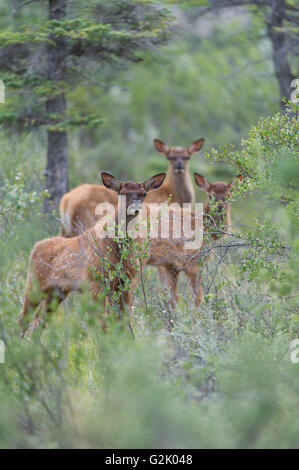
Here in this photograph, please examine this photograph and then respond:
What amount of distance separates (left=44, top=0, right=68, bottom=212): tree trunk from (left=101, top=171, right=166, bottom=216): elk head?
3.14 metres

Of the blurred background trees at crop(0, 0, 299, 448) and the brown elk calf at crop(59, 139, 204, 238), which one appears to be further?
the brown elk calf at crop(59, 139, 204, 238)

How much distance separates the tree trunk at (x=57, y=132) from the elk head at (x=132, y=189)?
10.3 feet

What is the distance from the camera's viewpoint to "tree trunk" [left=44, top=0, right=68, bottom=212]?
11.4 metres

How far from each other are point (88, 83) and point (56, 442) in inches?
333

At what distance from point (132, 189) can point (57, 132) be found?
447cm

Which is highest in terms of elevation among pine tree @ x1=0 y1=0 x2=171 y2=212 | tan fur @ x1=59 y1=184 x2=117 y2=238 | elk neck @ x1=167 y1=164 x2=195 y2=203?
pine tree @ x1=0 y1=0 x2=171 y2=212

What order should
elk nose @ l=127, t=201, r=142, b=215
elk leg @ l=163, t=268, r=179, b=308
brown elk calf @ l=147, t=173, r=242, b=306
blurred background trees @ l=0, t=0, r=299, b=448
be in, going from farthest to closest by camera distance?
elk leg @ l=163, t=268, r=179, b=308 → brown elk calf @ l=147, t=173, r=242, b=306 → elk nose @ l=127, t=201, r=142, b=215 → blurred background trees @ l=0, t=0, r=299, b=448

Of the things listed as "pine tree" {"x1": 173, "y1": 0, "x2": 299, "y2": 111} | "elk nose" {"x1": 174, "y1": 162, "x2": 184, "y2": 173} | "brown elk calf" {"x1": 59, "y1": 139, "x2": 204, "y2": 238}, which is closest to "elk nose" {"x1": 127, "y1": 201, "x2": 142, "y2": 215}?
"brown elk calf" {"x1": 59, "y1": 139, "x2": 204, "y2": 238}

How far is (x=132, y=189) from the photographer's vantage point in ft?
Result: 26.8

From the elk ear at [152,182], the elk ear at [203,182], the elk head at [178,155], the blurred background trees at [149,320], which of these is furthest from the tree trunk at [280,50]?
the elk ear at [152,182]

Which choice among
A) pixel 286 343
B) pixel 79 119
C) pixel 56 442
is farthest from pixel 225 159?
pixel 79 119

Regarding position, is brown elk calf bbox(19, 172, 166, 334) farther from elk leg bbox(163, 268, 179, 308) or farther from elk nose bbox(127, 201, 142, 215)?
elk leg bbox(163, 268, 179, 308)

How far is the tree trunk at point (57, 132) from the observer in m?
11.4

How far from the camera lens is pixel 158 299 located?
720 centimetres
